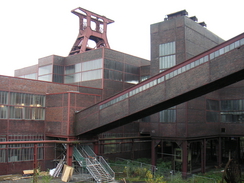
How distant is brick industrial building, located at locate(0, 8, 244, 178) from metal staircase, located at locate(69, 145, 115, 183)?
93cm

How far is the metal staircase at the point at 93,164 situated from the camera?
70.2 feet

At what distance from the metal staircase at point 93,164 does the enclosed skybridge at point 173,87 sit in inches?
73.4

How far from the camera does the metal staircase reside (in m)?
21.4

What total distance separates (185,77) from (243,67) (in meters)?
3.72

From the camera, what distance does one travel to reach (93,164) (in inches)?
883

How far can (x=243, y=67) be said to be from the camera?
1511 centimetres

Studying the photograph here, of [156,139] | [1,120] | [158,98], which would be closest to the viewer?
[158,98]

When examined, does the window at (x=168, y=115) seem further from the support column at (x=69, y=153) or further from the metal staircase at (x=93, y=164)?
the support column at (x=69, y=153)

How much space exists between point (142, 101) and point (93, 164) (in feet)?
23.8

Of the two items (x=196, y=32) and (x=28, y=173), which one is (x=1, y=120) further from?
(x=196, y=32)

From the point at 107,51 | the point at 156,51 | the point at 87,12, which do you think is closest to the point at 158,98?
the point at 156,51

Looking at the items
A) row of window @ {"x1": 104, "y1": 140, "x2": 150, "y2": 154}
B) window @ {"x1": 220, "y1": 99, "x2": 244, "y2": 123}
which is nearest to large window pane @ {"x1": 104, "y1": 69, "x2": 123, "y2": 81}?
row of window @ {"x1": 104, "y1": 140, "x2": 150, "y2": 154}

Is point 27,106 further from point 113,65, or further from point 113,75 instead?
point 113,65

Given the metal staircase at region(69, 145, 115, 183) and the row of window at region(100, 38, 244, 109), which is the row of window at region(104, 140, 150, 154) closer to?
the metal staircase at region(69, 145, 115, 183)
